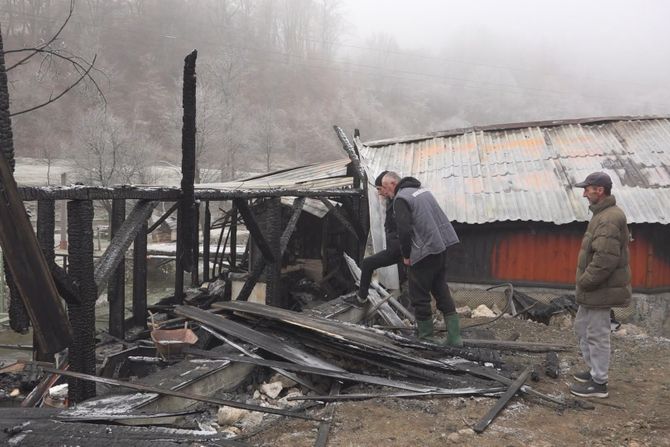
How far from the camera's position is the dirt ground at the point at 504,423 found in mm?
3477

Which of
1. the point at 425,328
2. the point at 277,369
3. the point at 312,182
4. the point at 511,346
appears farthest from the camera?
the point at 312,182

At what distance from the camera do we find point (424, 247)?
513 cm

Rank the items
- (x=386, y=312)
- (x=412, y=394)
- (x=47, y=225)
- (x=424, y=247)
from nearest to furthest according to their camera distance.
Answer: (x=47, y=225) < (x=412, y=394) < (x=424, y=247) < (x=386, y=312)

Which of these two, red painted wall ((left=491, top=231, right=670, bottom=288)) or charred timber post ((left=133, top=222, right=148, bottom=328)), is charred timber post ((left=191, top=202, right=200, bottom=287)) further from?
red painted wall ((left=491, top=231, right=670, bottom=288))

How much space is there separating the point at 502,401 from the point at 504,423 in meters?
0.28

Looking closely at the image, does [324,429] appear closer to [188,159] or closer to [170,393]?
[170,393]

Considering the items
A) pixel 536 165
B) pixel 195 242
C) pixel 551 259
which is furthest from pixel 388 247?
pixel 536 165

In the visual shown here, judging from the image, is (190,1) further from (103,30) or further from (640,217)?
(640,217)

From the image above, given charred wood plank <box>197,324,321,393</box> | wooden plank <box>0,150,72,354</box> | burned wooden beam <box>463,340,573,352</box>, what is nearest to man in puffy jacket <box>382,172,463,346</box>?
burned wooden beam <box>463,340,573,352</box>

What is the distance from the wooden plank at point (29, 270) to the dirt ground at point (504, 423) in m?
1.49

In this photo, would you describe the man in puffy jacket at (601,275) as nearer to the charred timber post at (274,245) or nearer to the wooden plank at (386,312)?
the wooden plank at (386,312)

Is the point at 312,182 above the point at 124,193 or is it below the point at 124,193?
above

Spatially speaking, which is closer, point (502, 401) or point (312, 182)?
point (502, 401)

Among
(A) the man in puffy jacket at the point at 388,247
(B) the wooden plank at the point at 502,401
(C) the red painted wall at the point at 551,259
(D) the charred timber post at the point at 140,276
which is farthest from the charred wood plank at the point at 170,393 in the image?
(C) the red painted wall at the point at 551,259
